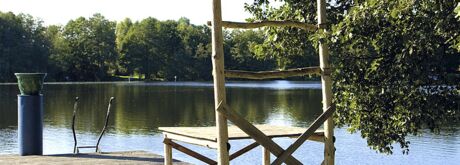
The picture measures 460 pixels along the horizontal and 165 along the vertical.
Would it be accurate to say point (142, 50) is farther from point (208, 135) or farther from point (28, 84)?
point (208, 135)

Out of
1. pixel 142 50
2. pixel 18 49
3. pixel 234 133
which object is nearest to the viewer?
pixel 234 133

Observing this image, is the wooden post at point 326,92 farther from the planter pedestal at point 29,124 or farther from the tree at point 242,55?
the tree at point 242,55

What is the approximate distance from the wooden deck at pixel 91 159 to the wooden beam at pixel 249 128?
12.1 feet

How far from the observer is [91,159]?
9406mm

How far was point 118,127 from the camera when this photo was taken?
27688 millimetres

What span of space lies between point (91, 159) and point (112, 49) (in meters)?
88.9

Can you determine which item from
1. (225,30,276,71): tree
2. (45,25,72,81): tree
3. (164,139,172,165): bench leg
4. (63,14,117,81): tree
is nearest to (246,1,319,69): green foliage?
(164,139,172,165): bench leg

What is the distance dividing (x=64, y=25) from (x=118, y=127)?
7874cm

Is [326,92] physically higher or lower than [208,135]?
higher

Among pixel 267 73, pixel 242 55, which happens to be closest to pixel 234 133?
pixel 267 73

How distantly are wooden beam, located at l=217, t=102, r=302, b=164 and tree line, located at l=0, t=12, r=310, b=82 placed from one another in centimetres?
8291

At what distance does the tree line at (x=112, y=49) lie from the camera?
89000mm

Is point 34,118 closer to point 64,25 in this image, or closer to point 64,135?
point 64,135

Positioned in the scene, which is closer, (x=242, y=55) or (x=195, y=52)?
(x=242, y=55)
